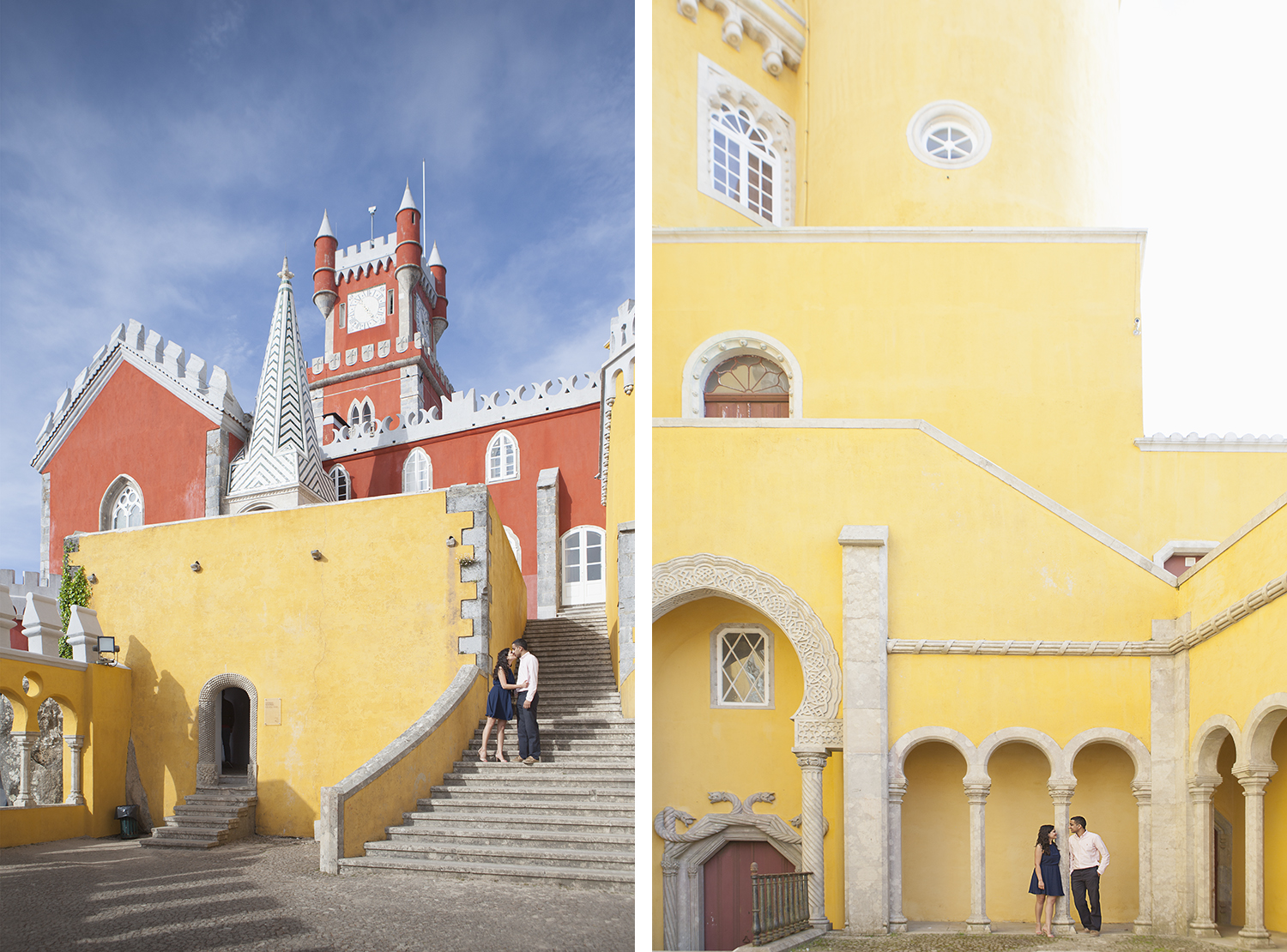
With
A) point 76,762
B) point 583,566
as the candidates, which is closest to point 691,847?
point 76,762

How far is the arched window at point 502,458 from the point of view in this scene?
Answer: 17703mm

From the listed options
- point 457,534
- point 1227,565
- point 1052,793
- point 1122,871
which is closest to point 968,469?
point 1227,565

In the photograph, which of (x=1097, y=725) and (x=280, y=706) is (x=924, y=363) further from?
(x=280, y=706)

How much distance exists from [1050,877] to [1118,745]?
104cm

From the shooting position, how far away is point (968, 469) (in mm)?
8359

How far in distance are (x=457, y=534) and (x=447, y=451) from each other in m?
9.43

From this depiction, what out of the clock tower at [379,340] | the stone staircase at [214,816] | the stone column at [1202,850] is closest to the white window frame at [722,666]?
the stone column at [1202,850]

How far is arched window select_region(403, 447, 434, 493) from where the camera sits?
18.8 m

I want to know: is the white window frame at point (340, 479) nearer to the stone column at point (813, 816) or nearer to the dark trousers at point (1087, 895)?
the stone column at point (813, 816)

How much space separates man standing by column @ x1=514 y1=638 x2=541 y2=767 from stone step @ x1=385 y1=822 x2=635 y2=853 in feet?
3.01

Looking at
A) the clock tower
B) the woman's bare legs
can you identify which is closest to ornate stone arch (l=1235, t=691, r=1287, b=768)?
the woman's bare legs

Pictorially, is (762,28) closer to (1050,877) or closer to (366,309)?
(1050,877)

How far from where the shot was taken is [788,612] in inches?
335

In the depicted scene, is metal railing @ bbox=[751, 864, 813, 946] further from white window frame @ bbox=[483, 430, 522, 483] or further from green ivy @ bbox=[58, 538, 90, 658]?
white window frame @ bbox=[483, 430, 522, 483]
